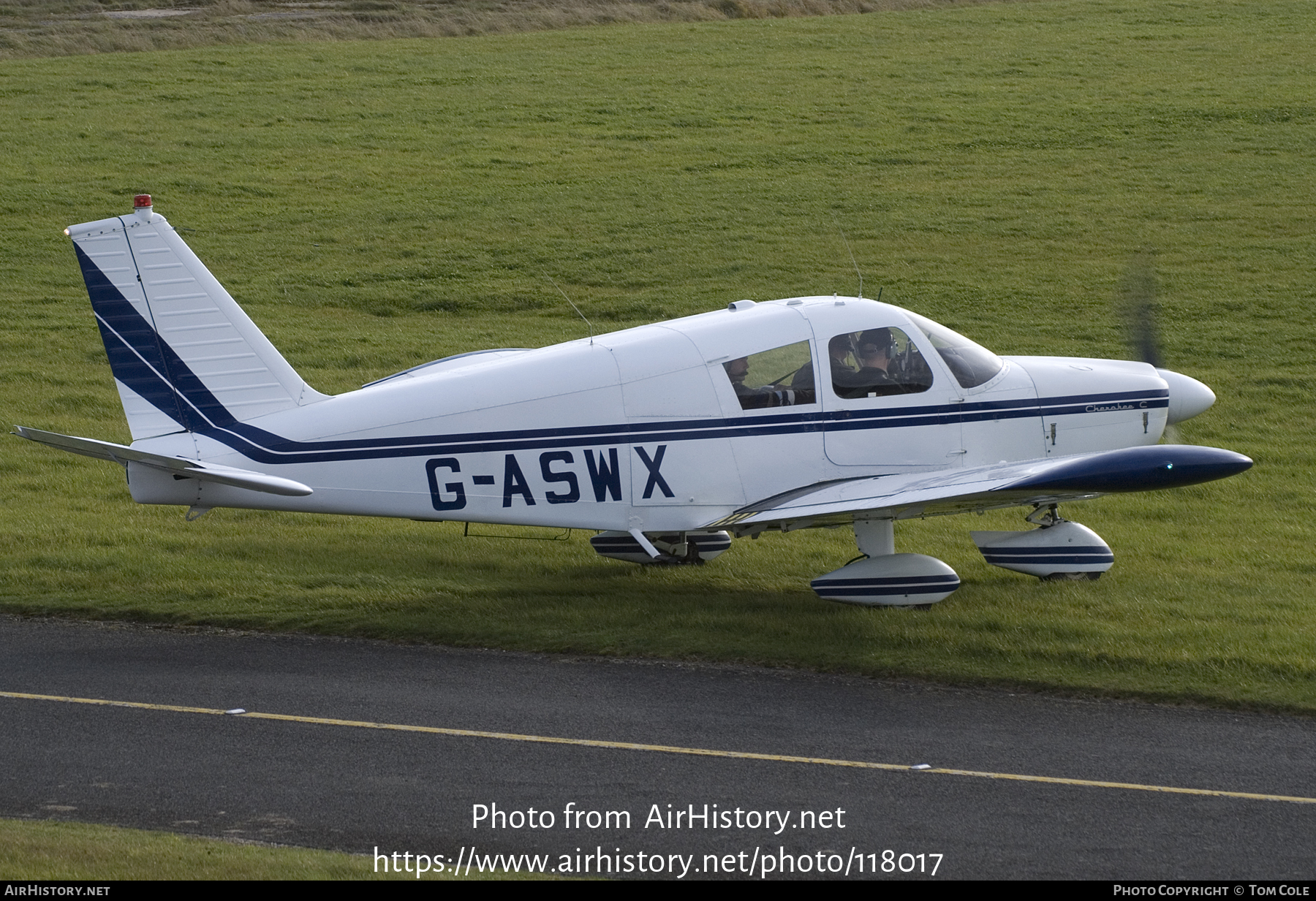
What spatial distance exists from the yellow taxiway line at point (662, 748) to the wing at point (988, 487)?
223 centimetres

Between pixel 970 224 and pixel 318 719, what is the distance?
1932 cm

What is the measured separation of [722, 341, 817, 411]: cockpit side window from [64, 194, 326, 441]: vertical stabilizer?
11.6 feet

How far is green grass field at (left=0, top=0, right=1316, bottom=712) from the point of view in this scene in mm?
10812

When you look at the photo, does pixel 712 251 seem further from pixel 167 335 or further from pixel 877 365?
pixel 167 335

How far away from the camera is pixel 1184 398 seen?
11.7m

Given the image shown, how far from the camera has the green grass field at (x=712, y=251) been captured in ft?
35.5

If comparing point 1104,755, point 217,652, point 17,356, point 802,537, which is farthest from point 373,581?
point 17,356

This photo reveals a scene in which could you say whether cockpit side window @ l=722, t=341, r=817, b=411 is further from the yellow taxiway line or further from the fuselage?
the yellow taxiway line

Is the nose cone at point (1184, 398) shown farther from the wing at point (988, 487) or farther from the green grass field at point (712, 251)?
the green grass field at point (712, 251)

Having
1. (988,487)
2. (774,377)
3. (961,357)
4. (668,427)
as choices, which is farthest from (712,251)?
(988,487)

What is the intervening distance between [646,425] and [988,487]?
106 inches

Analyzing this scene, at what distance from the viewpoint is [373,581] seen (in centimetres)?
1167

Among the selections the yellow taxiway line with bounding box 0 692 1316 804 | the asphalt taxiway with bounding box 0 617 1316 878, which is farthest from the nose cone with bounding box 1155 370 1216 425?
the yellow taxiway line with bounding box 0 692 1316 804

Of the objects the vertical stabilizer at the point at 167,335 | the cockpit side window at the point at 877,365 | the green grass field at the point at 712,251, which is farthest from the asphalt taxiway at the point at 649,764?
the cockpit side window at the point at 877,365
